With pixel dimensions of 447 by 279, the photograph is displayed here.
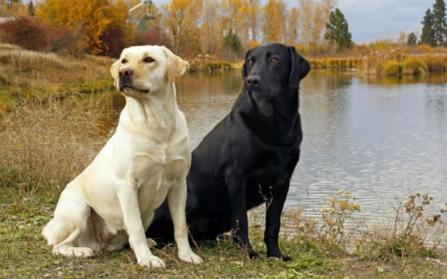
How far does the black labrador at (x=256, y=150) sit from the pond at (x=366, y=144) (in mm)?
4726

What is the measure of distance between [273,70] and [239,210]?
Result: 44.4 inches

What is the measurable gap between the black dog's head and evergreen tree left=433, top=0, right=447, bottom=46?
94.5 metres

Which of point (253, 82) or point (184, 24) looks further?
point (184, 24)

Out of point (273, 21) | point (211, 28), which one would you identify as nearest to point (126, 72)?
point (211, 28)

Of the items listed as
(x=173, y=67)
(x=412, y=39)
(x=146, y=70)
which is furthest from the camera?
(x=412, y=39)

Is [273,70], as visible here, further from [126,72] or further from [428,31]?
[428,31]

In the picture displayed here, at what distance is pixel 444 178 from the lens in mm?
12859

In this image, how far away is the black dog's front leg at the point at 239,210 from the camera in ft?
16.7

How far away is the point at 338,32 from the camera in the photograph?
9269 centimetres

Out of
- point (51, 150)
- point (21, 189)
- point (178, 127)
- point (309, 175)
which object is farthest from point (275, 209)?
point (309, 175)

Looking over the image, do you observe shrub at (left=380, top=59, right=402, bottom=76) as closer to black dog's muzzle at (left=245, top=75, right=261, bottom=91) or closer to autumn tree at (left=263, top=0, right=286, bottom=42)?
black dog's muzzle at (left=245, top=75, right=261, bottom=91)

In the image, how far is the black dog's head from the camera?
4.99 metres

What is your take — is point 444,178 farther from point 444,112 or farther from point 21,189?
A: point 444,112

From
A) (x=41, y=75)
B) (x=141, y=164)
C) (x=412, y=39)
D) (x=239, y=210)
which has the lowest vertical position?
(x=239, y=210)
